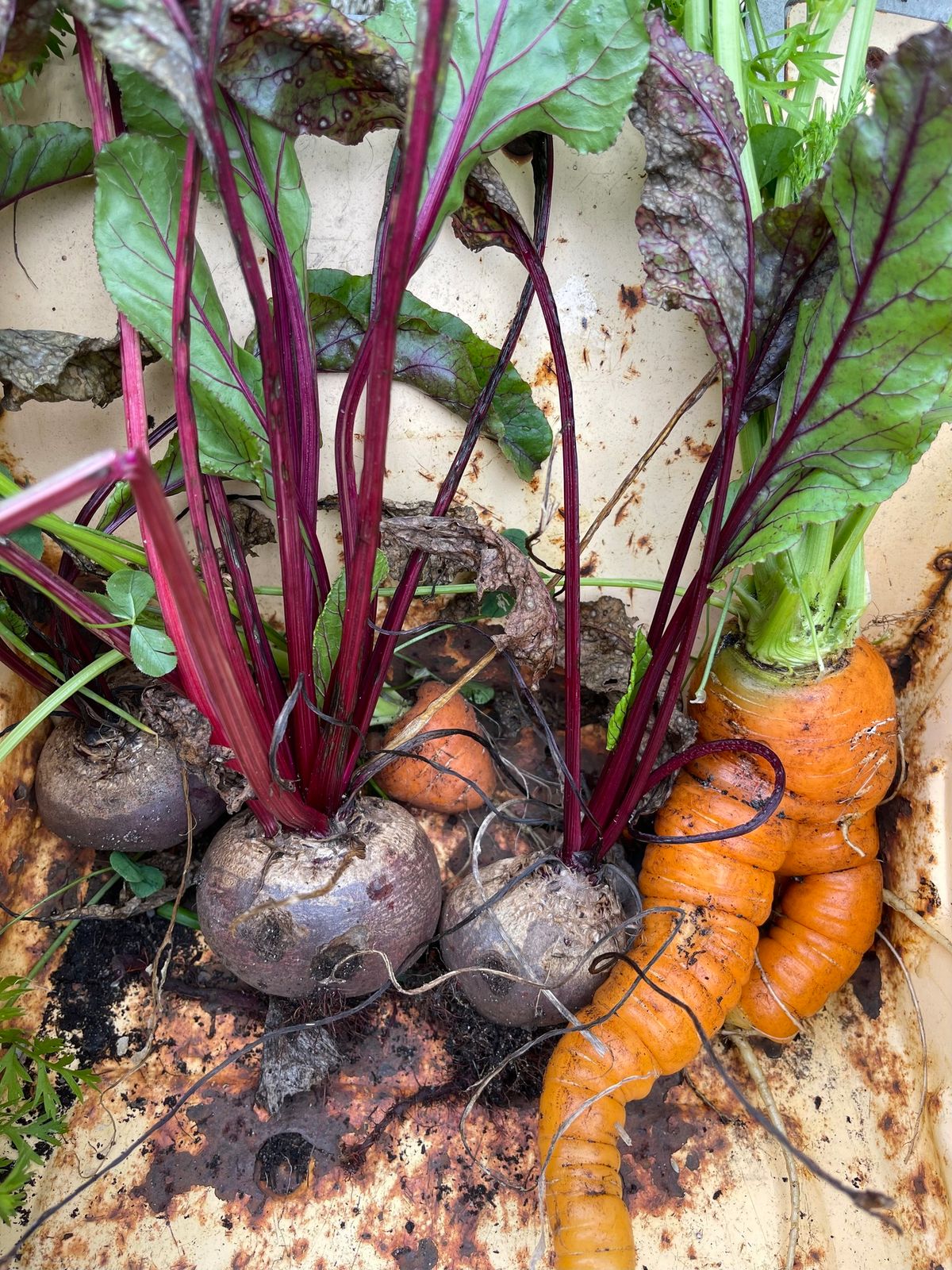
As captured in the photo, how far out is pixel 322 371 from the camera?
44.1 inches

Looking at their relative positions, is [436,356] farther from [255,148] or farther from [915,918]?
[915,918]

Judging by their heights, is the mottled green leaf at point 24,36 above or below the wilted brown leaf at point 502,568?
above

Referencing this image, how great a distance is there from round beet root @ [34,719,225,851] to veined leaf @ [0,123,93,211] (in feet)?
2.28

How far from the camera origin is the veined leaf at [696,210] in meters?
0.86

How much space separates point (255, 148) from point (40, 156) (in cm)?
31

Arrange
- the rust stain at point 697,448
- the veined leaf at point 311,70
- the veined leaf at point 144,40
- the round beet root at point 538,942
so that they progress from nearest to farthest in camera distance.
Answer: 1. the veined leaf at point 144,40
2. the veined leaf at point 311,70
3. the round beet root at point 538,942
4. the rust stain at point 697,448

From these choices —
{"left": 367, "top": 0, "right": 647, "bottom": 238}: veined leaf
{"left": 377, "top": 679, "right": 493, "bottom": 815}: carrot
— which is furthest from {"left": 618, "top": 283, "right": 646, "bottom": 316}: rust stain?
{"left": 377, "top": 679, "right": 493, "bottom": 815}: carrot

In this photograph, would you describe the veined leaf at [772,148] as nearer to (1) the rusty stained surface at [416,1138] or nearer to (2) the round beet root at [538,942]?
(1) the rusty stained surface at [416,1138]

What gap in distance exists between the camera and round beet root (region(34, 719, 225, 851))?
1095mm

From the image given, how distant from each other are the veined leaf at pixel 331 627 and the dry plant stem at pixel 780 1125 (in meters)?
0.80

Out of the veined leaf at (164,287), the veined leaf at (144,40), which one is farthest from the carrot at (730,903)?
the veined leaf at (144,40)

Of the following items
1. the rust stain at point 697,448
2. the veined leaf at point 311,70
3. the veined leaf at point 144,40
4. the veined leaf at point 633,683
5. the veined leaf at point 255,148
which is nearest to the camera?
the veined leaf at point 144,40

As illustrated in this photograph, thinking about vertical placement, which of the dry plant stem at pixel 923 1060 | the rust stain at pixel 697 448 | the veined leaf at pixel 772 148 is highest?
the veined leaf at pixel 772 148

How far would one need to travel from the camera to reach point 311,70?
2.64ft
